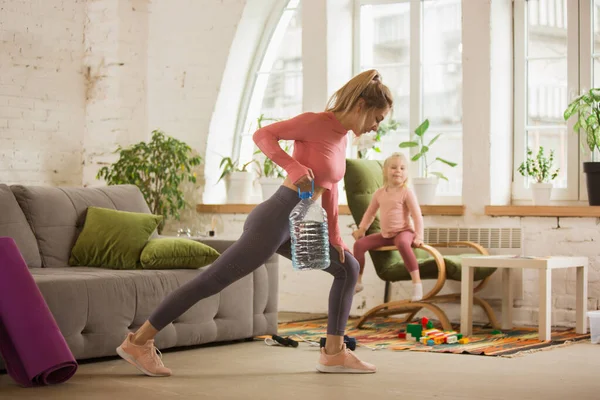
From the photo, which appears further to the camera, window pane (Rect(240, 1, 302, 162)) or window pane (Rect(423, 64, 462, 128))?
window pane (Rect(240, 1, 302, 162))

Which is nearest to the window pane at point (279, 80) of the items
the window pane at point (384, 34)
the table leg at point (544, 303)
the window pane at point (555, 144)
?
the window pane at point (384, 34)

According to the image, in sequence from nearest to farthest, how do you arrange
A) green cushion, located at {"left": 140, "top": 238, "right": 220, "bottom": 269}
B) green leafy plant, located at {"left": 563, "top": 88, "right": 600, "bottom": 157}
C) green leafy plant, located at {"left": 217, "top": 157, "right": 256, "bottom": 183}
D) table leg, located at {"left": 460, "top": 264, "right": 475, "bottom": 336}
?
green cushion, located at {"left": 140, "top": 238, "right": 220, "bottom": 269} < table leg, located at {"left": 460, "top": 264, "right": 475, "bottom": 336} < green leafy plant, located at {"left": 563, "top": 88, "right": 600, "bottom": 157} < green leafy plant, located at {"left": 217, "top": 157, "right": 256, "bottom": 183}

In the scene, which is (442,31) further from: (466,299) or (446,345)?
(446,345)

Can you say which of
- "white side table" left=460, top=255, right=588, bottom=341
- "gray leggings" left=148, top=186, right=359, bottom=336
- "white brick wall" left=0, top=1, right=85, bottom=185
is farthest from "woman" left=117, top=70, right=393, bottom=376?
"white brick wall" left=0, top=1, right=85, bottom=185

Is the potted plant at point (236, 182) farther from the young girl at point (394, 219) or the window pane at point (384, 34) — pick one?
the young girl at point (394, 219)

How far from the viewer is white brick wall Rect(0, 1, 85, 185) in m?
7.37

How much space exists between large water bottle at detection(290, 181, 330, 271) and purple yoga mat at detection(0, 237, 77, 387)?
1.04 m

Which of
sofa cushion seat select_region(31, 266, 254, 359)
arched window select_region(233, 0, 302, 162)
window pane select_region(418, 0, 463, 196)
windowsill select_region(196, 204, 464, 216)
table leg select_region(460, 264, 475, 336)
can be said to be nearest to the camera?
sofa cushion seat select_region(31, 266, 254, 359)

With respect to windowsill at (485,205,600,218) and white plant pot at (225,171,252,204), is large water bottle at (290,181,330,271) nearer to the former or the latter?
windowsill at (485,205,600,218)

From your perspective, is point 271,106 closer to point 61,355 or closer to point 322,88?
point 322,88

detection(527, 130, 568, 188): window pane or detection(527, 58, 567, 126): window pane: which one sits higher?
detection(527, 58, 567, 126): window pane

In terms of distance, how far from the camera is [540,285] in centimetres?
555

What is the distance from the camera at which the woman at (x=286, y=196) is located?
3.99 metres

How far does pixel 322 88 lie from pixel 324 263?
353cm
